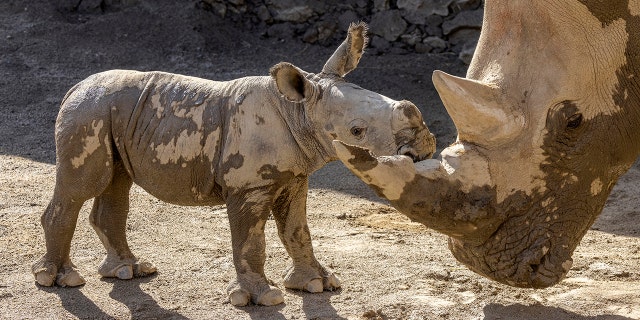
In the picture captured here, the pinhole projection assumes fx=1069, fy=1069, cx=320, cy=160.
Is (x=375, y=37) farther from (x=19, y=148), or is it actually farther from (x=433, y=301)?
(x=433, y=301)

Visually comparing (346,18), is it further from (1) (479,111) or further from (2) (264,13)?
(1) (479,111)

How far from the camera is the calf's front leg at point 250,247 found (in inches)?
219

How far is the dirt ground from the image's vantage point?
5.62 meters

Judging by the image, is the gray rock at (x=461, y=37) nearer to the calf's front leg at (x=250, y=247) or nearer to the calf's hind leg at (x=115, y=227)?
the calf's hind leg at (x=115, y=227)

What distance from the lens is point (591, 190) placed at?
454 cm

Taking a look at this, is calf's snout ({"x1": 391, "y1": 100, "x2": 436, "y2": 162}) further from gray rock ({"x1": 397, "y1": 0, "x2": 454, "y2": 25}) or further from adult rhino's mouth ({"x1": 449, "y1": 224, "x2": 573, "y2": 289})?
gray rock ({"x1": 397, "y1": 0, "x2": 454, "y2": 25})

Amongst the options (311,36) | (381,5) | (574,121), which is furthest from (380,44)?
(574,121)

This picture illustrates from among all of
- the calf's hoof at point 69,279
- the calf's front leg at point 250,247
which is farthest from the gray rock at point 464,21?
the calf's hoof at point 69,279

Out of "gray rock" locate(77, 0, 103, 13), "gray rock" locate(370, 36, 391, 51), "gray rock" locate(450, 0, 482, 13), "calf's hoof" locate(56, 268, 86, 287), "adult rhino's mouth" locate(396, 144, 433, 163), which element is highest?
"gray rock" locate(450, 0, 482, 13)

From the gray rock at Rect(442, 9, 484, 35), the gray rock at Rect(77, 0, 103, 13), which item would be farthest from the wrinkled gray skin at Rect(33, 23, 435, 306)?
the gray rock at Rect(77, 0, 103, 13)

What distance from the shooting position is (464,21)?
456 inches

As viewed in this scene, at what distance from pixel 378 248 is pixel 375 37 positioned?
18.5 ft

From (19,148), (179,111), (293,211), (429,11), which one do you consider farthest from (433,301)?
(429,11)

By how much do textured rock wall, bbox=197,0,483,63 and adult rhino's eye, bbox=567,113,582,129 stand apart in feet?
22.5
